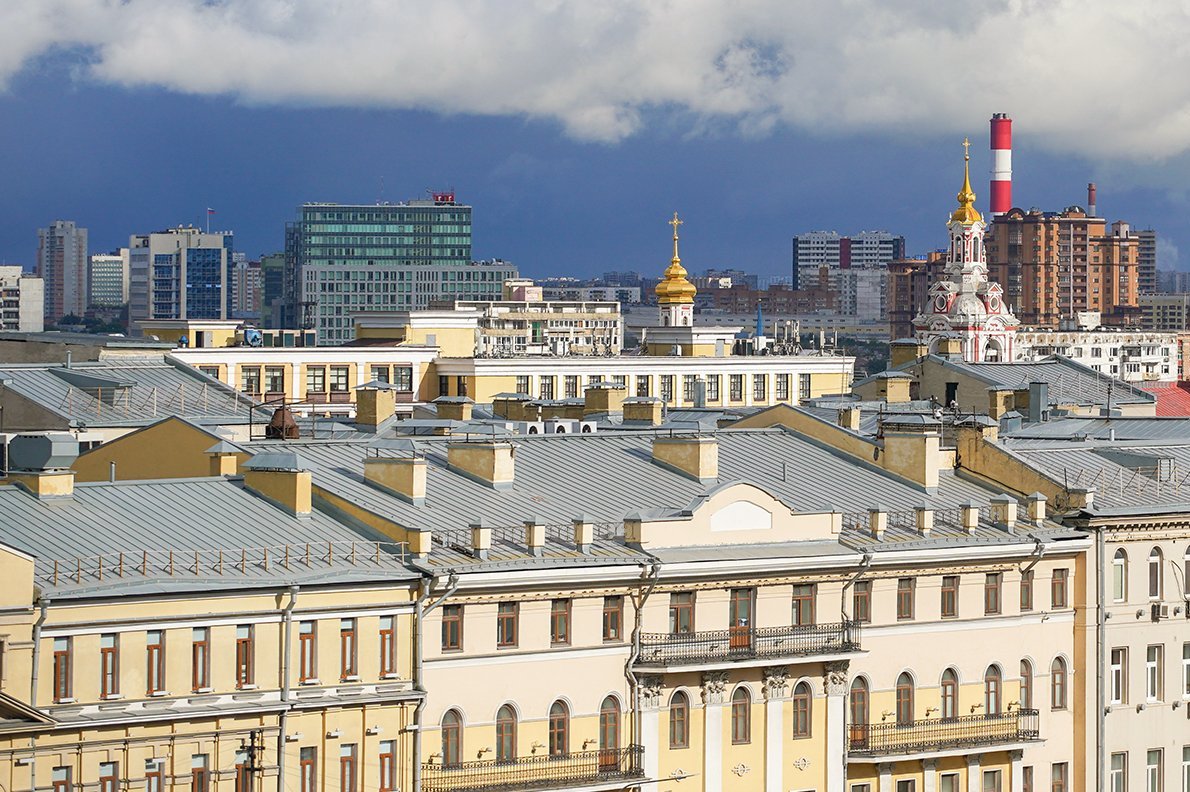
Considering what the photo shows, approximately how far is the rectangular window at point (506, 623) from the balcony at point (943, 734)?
32.5 feet

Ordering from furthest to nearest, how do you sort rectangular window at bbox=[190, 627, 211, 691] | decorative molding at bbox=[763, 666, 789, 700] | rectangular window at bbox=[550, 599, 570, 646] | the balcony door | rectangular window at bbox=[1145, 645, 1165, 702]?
rectangular window at bbox=[1145, 645, 1165, 702] < decorative molding at bbox=[763, 666, 789, 700] < the balcony door < rectangular window at bbox=[550, 599, 570, 646] < rectangular window at bbox=[190, 627, 211, 691]

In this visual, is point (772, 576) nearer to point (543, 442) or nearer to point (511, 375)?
point (543, 442)

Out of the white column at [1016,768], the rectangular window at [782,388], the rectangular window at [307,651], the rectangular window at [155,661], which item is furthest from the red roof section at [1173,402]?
the rectangular window at [155,661]

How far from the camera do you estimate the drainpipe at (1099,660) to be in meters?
67.8

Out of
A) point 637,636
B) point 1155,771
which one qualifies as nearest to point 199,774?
point 637,636

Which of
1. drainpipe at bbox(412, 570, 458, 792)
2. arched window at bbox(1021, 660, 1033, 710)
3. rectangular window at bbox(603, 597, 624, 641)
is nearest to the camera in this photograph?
drainpipe at bbox(412, 570, 458, 792)

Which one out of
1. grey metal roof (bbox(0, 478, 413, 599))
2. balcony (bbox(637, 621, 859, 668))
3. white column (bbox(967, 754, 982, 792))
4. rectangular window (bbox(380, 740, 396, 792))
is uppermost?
grey metal roof (bbox(0, 478, 413, 599))

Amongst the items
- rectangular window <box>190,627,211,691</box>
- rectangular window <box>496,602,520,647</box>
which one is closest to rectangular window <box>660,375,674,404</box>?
rectangular window <box>496,602,520,647</box>

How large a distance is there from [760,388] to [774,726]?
4340 inches

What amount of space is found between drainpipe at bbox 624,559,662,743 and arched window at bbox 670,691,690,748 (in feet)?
3.34

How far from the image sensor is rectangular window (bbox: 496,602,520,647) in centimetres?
5691

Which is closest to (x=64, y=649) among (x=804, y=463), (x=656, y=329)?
(x=804, y=463)

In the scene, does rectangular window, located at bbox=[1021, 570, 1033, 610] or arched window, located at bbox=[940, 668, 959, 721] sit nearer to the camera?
arched window, located at bbox=[940, 668, 959, 721]

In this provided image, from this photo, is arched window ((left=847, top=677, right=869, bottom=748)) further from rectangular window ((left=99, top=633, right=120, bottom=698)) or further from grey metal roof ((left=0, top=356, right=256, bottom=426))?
grey metal roof ((left=0, top=356, right=256, bottom=426))
